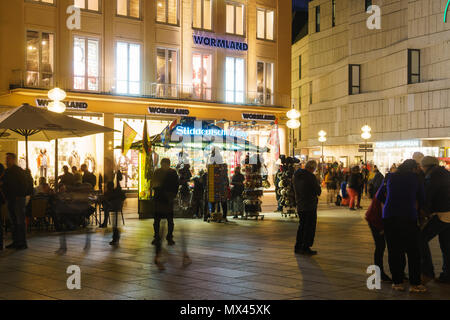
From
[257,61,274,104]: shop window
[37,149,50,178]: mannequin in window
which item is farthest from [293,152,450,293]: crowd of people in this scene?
[257,61,274,104]: shop window

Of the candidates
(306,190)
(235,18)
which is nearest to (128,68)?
(235,18)

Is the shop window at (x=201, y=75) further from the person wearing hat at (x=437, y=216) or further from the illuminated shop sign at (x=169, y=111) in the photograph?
the person wearing hat at (x=437, y=216)

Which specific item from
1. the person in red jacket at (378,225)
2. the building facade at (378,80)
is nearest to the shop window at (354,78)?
the building facade at (378,80)

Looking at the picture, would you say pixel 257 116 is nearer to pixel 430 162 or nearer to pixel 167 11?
pixel 167 11

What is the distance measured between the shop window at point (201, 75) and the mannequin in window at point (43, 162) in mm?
9474

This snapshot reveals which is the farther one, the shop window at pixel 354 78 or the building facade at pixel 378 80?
the shop window at pixel 354 78

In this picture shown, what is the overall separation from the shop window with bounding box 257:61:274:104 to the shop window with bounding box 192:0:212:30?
4.54 m

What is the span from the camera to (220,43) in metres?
36.6

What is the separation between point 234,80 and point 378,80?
680 inches

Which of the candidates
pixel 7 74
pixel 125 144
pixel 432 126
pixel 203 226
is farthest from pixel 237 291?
pixel 432 126

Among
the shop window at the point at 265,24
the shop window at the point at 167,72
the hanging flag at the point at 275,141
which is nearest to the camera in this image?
the hanging flag at the point at 275,141

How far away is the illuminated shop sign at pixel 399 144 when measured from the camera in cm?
4534
